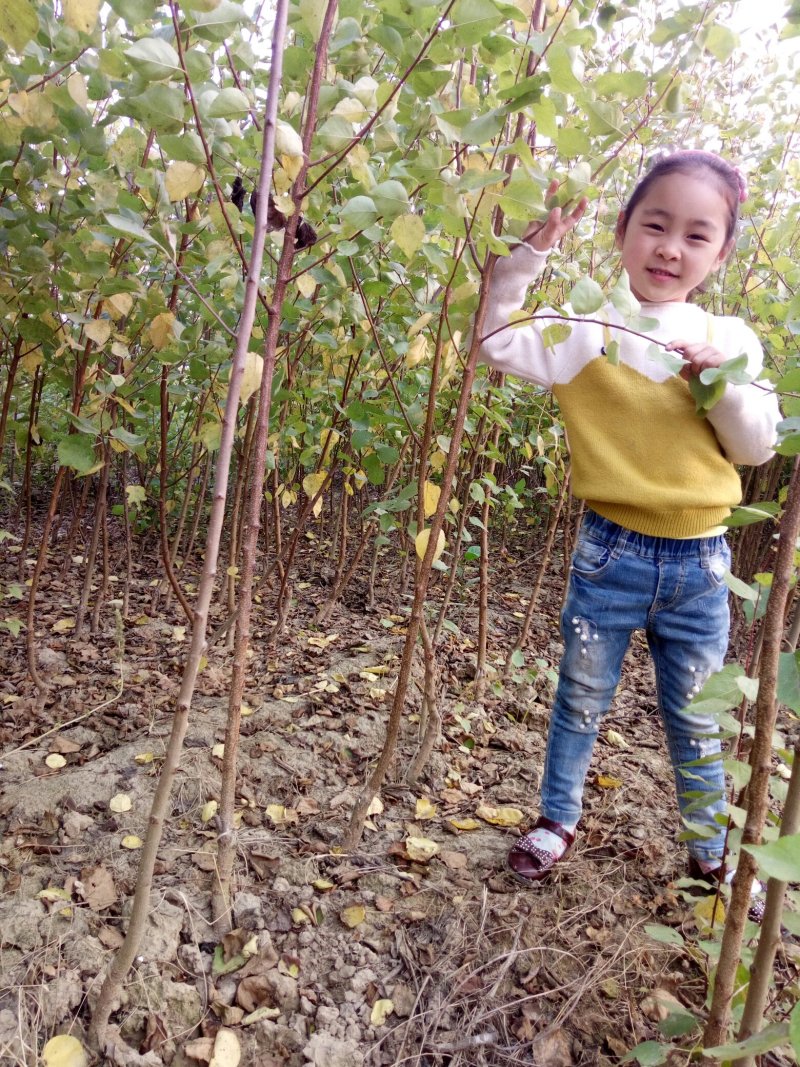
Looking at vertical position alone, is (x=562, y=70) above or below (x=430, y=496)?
above

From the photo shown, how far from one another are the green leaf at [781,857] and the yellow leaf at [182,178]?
101 centimetres

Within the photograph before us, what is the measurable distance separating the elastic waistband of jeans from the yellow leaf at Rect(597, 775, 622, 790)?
0.81m

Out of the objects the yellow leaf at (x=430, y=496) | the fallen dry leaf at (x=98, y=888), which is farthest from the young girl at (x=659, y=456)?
the fallen dry leaf at (x=98, y=888)

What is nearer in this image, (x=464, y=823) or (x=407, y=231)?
(x=407, y=231)

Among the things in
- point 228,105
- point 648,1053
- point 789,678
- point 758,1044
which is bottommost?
point 648,1053

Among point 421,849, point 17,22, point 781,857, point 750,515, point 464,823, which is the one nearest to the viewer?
point 781,857

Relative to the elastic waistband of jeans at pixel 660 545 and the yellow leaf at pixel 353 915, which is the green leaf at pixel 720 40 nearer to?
the elastic waistband of jeans at pixel 660 545

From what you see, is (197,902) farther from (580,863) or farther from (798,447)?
(798,447)

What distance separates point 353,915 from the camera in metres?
1.35

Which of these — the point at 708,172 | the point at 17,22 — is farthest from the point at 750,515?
the point at 17,22

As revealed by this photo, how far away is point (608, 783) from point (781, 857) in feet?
5.05

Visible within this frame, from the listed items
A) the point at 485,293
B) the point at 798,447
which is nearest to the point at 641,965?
the point at 798,447

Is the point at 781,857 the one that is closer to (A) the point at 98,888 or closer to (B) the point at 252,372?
(B) the point at 252,372

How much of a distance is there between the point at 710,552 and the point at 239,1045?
3.98 feet
